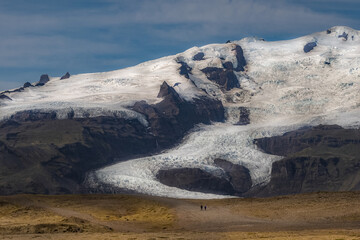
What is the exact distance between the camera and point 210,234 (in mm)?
95438

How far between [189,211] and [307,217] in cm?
2277

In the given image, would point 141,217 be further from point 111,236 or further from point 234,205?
point 111,236

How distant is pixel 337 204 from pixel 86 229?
42.7 metres

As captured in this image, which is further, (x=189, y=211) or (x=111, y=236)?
(x=189, y=211)

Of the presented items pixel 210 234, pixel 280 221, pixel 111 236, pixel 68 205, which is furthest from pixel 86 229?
pixel 68 205

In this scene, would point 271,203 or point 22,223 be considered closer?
point 22,223

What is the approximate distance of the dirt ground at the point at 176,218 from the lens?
313 feet

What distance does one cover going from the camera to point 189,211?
130 meters

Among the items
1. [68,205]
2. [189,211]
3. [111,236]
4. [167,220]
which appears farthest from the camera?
[68,205]

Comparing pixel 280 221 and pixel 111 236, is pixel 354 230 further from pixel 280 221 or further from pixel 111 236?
pixel 111 236

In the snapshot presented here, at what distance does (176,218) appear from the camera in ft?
394

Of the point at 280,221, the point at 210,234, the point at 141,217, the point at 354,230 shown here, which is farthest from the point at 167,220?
the point at 354,230

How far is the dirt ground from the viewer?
313ft

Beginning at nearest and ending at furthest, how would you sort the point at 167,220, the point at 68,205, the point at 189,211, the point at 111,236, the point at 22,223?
the point at 111,236 → the point at 22,223 → the point at 167,220 → the point at 189,211 → the point at 68,205
